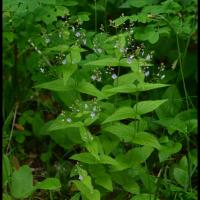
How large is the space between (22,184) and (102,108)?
0.55 metres

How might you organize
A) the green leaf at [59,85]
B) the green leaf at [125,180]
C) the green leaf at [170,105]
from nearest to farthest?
the green leaf at [125,180]
the green leaf at [59,85]
the green leaf at [170,105]

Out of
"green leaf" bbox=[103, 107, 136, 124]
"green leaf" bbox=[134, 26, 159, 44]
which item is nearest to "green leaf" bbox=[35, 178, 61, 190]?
"green leaf" bbox=[103, 107, 136, 124]

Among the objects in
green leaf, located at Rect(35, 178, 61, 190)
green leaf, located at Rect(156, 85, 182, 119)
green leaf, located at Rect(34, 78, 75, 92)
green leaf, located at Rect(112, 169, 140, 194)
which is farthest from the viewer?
green leaf, located at Rect(156, 85, 182, 119)

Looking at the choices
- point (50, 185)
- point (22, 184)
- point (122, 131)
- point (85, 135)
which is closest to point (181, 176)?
point (122, 131)

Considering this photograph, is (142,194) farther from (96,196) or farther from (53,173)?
(53,173)

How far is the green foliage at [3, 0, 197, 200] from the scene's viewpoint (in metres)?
2.43

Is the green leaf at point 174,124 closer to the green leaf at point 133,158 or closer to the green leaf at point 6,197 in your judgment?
the green leaf at point 133,158

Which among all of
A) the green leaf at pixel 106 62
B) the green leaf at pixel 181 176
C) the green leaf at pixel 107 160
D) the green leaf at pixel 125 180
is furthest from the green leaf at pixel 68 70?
the green leaf at pixel 181 176

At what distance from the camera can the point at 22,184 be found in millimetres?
2428

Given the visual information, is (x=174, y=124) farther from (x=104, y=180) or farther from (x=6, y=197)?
(x=6, y=197)

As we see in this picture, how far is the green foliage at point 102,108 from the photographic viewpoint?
95.7 inches

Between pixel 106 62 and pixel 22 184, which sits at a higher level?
pixel 106 62

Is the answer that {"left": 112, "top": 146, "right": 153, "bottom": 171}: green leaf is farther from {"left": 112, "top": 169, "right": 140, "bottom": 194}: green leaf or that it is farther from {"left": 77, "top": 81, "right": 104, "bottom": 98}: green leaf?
{"left": 77, "top": 81, "right": 104, "bottom": 98}: green leaf

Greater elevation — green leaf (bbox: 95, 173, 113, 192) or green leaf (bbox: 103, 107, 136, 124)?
green leaf (bbox: 103, 107, 136, 124)
